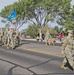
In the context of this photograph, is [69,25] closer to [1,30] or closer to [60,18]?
[60,18]

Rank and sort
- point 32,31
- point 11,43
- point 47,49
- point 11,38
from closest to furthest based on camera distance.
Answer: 1. point 47,49
2. point 11,43
3. point 11,38
4. point 32,31

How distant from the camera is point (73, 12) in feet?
211

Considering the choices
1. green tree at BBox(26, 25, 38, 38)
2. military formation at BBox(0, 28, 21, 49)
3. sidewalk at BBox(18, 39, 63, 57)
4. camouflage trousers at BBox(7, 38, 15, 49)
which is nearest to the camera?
sidewalk at BBox(18, 39, 63, 57)

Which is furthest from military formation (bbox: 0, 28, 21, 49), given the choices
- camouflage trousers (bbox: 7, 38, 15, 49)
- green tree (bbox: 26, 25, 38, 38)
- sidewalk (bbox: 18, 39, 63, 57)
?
green tree (bbox: 26, 25, 38, 38)

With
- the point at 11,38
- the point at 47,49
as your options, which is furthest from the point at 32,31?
the point at 47,49

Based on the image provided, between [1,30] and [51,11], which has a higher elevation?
[51,11]

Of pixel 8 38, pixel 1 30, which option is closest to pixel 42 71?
pixel 8 38

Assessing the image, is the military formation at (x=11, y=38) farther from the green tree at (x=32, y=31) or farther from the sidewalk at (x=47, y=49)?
the green tree at (x=32, y=31)

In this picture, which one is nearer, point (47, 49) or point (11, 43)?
point (47, 49)

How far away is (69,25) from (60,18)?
1021cm

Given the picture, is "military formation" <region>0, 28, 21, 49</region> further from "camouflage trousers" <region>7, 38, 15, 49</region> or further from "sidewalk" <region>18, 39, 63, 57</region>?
"sidewalk" <region>18, 39, 63, 57</region>

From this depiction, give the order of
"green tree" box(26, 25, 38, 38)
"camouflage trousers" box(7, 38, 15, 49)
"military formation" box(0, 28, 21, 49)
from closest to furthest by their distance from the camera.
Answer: "camouflage trousers" box(7, 38, 15, 49), "military formation" box(0, 28, 21, 49), "green tree" box(26, 25, 38, 38)

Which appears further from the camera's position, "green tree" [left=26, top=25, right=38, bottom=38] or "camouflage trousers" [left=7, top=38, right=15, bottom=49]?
"green tree" [left=26, top=25, right=38, bottom=38]

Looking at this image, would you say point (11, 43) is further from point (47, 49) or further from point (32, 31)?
point (32, 31)
